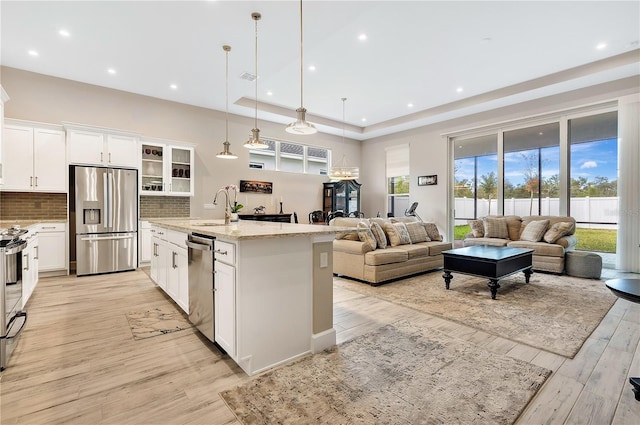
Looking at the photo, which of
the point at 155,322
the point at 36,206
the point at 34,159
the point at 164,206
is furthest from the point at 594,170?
the point at 36,206

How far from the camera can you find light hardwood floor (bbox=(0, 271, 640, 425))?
168 centimetres

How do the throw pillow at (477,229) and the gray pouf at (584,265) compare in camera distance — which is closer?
the gray pouf at (584,265)

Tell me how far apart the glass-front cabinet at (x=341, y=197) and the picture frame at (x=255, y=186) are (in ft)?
6.00

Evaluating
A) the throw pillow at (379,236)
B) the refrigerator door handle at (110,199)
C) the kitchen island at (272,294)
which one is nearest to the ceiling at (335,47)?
the refrigerator door handle at (110,199)

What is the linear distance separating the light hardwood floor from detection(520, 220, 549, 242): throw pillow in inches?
88.6

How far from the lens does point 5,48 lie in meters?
4.18

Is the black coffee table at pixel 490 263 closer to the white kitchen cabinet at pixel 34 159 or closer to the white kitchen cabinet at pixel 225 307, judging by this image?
the white kitchen cabinet at pixel 225 307

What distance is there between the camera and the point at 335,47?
4.43 meters

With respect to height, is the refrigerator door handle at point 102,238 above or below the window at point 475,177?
below

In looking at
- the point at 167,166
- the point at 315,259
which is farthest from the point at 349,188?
the point at 315,259

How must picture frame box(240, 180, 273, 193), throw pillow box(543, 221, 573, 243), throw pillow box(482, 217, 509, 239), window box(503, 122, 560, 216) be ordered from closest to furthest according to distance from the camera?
throw pillow box(543, 221, 573, 243), throw pillow box(482, 217, 509, 239), window box(503, 122, 560, 216), picture frame box(240, 180, 273, 193)

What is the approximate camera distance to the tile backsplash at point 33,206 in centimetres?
472

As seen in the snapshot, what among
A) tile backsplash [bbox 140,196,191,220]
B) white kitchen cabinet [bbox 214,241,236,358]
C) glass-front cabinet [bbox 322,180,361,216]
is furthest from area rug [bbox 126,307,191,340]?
glass-front cabinet [bbox 322,180,361,216]

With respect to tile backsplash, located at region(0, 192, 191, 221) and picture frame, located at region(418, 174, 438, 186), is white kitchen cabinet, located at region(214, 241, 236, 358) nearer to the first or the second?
tile backsplash, located at region(0, 192, 191, 221)
